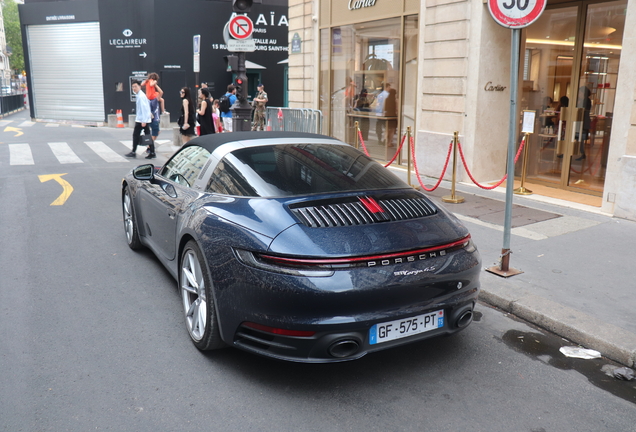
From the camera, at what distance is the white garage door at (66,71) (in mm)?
28625

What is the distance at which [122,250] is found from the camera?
646 cm

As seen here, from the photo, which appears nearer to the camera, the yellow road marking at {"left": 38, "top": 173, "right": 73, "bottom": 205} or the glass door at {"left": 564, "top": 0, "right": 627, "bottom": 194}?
the glass door at {"left": 564, "top": 0, "right": 627, "bottom": 194}

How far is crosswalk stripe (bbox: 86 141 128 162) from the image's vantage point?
14516 millimetres

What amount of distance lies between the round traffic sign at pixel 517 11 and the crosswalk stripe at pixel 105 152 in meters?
11.1

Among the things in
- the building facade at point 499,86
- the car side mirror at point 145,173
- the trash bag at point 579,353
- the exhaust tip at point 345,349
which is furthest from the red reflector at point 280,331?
the building facade at point 499,86

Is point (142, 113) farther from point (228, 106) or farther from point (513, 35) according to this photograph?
point (513, 35)

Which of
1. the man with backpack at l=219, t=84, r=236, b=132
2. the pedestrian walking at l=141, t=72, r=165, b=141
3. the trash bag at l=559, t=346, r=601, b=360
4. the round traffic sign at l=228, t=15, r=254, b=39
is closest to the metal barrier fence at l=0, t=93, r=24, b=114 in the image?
the man with backpack at l=219, t=84, r=236, b=132

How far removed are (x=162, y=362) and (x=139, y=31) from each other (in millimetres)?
26341

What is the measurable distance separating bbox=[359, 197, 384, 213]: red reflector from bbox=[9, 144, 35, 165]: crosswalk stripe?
11965 millimetres

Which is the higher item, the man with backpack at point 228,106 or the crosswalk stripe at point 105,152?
the man with backpack at point 228,106

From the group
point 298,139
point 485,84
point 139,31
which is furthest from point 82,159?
point 139,31

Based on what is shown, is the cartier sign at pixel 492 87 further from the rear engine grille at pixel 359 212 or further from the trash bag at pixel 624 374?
the trash bag at pixel 624 374

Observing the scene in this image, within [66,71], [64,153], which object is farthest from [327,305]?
[66,71]

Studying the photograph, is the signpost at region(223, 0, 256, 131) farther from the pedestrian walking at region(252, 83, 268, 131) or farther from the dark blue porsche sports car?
the dark blue porsche sports car
